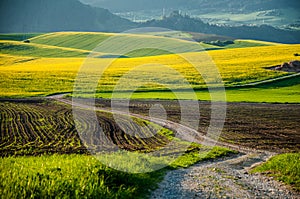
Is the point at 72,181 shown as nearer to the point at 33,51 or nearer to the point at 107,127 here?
the point at 107,127

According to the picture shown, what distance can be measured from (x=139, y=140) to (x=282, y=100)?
27554 mm

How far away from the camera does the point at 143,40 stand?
454 ft

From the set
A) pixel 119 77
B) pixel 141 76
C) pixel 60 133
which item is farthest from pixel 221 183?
pixel 119 77

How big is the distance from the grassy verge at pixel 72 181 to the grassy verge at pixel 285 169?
15.1ft

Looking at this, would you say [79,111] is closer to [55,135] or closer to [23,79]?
[55,135]

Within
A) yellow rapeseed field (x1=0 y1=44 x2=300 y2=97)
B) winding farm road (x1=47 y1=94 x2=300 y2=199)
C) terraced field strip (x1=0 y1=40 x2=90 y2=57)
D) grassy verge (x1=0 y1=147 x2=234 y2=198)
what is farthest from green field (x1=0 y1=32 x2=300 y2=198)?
terraced field strip (x1=0 y1=40 x2=90 y2=57)

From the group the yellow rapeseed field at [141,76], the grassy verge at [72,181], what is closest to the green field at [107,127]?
the grassy verge at [72,181]

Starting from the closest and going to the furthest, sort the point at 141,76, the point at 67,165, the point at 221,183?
the point at 67,165 → the point at 221,183 → the point at 141,76

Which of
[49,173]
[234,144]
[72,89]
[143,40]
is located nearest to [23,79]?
[72,89]

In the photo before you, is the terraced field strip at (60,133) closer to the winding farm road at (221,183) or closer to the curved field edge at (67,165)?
the curved field edge at (67,165)

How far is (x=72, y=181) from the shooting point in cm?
1068

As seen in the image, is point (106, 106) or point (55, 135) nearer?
point (55, 135)

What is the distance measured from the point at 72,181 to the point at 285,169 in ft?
29.4

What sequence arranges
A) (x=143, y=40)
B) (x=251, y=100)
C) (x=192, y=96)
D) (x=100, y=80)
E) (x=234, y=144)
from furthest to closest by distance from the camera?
(x=143, y=40) < (x=100, y=80) < (x=192, y=96) < (x=251, y=100) < (x=234, y=144)
